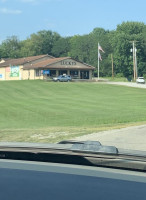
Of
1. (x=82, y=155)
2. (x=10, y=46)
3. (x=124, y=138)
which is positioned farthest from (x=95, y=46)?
(x=82, y=155)

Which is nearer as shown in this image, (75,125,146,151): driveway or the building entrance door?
(75,125,146,151): driveway

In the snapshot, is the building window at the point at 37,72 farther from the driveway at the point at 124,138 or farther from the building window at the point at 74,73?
the driveway at the point at 124,138

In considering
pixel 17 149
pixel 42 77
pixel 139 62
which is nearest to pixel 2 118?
pixel 17 149

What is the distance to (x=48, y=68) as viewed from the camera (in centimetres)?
8038

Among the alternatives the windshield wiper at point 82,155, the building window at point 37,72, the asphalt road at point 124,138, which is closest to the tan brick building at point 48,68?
the building window at point 37,72

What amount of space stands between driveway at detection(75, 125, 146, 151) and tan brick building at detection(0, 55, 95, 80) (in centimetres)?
6826

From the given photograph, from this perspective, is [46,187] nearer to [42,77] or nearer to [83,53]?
[42,77]

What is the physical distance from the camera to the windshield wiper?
7.54ft

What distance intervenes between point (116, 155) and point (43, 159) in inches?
19.5

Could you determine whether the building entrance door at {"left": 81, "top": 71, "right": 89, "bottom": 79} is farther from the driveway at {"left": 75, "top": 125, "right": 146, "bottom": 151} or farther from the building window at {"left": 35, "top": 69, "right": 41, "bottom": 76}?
the driveway at {"left": 75, "top": 125, "right": 146, "bottom": 151}

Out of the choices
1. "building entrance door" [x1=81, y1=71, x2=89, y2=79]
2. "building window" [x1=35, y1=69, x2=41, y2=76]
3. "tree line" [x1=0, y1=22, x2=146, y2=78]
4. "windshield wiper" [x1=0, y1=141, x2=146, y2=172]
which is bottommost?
"windshield wiper" [x1=0, y1=141, x2=146, y2=172]

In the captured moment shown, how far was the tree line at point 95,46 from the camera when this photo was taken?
11162 centimetres

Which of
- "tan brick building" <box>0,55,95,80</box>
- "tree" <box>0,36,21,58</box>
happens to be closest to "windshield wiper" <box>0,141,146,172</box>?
"tan brick building" <box>0,55,95,80</box>

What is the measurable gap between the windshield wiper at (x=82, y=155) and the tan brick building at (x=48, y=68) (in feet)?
253
